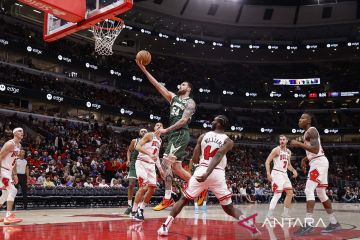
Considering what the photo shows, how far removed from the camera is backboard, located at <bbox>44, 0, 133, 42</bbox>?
28.7 ft

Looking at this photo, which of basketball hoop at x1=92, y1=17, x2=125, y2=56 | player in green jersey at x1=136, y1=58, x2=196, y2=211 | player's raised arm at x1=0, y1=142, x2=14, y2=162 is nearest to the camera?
player in green jersey at x1=136, y1=58, x2=196, y2=211

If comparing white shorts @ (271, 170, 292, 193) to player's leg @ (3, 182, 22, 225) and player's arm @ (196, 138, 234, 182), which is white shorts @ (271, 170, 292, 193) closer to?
player's arm @ (196, 138, 234, 182)

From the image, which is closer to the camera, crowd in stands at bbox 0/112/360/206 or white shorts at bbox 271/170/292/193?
white shorts at bbox 271/170/292/193

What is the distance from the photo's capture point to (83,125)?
29906 mm

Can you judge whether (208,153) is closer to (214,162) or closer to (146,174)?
(214,162)

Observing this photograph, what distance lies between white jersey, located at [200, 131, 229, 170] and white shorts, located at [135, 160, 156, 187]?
3.23 metres

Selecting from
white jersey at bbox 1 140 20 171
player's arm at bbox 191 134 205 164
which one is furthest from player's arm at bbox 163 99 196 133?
white jersey at bbox 1 140 20 171

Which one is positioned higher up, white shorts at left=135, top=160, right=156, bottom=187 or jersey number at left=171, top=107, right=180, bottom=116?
jersey number at left=171, top=107, right=180, bottom=116

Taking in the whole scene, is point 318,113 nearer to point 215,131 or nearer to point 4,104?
point 4,104

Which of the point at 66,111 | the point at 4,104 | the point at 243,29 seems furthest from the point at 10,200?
the point at 243,29

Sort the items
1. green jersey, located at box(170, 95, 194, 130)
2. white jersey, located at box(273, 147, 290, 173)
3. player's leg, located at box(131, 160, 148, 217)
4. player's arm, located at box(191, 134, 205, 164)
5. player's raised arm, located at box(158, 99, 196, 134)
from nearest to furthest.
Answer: player's arm, located at box(191, 134, 205, 164)
player's raised arm, located at box(158, 99, 196, 134)
green jersey, located at box(170, 95, 194, 130)
player's leg, located at box(131, 160, 148, 217)
white jersey, located at box(273, 147, 290, 173)

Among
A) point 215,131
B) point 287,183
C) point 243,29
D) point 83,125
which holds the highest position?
point 243,29

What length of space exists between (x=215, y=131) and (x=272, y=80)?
4118 centimetres

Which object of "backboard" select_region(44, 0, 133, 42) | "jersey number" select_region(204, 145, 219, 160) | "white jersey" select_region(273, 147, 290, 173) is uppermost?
"backboard" select_region(44, 0, 133, 42)
